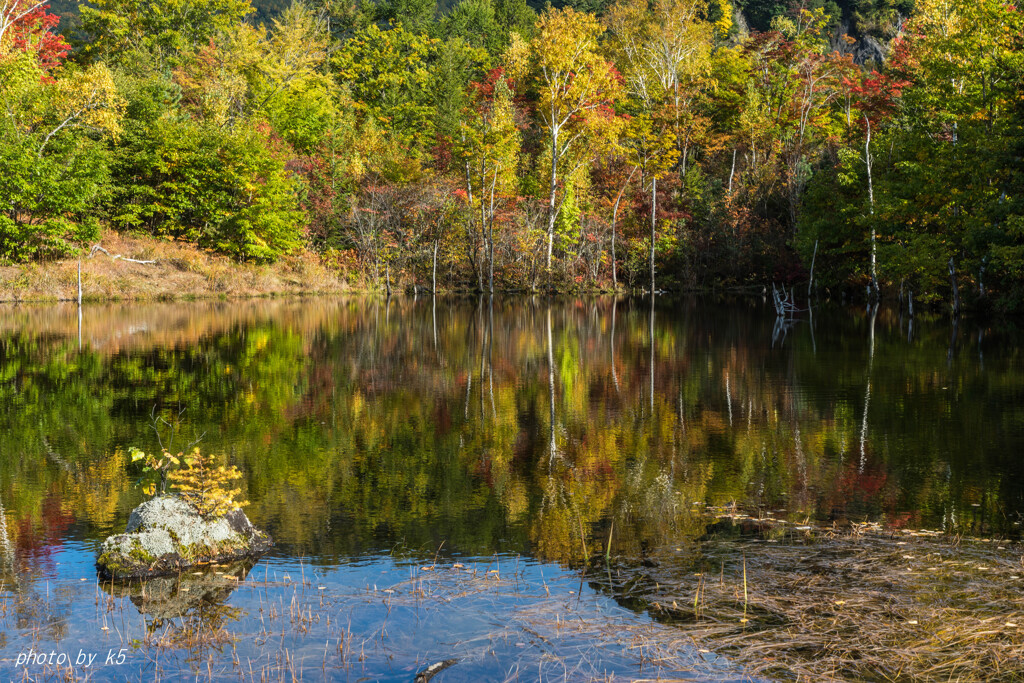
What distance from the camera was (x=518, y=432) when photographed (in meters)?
12.6

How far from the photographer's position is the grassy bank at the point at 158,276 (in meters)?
39.9

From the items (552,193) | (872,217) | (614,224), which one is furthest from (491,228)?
(872,217)

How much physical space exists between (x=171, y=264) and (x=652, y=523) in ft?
145

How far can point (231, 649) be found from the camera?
5.55 metres

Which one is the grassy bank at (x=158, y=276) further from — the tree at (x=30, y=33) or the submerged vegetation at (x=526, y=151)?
the tree at (x=30, y=33)

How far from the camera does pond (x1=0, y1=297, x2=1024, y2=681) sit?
562 centimetres

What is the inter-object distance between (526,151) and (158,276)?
26.2m

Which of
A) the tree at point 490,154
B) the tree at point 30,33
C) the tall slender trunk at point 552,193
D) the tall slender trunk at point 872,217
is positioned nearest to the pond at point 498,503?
the tall slender trunk at point 872,217

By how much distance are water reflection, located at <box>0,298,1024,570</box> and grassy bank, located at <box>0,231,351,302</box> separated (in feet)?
51.1

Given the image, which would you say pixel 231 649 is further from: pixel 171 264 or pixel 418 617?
pixel 171 264

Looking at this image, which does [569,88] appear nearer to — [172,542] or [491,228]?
[491,228]

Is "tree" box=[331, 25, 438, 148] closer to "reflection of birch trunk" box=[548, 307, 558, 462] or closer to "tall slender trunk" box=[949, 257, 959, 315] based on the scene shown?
"tall slender trunk" box=[949, 257, 959, 315]

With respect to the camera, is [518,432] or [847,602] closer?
[847,602]

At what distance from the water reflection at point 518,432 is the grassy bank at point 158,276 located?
15589 mm
